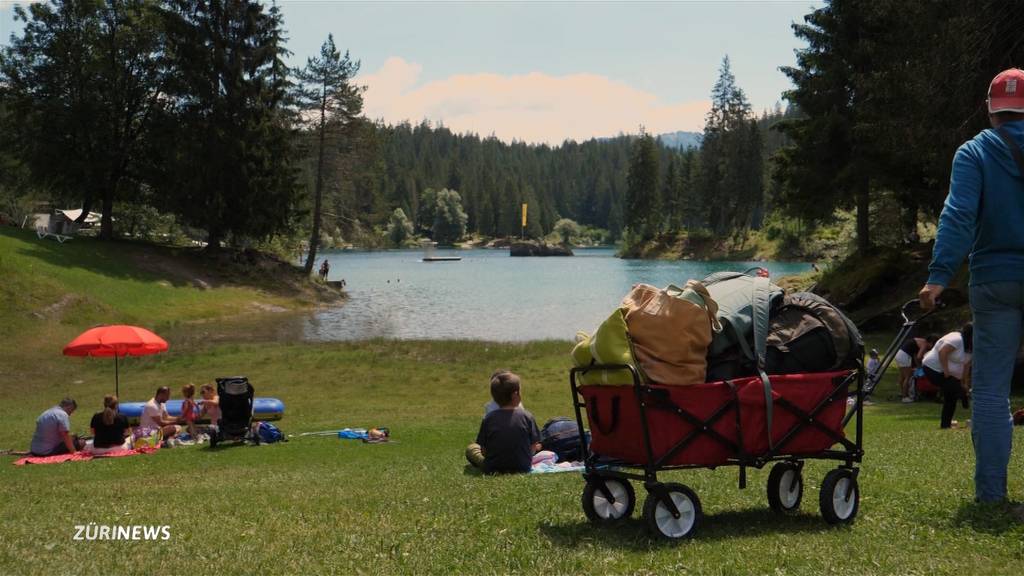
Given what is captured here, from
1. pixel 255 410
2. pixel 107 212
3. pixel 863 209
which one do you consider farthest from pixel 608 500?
pixel 107 212

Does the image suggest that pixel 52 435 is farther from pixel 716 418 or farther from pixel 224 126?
pixel 224 126

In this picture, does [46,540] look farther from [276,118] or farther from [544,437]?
[276,118]

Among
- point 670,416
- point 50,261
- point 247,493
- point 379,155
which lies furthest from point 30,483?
point 379,155

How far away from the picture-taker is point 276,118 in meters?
57.2

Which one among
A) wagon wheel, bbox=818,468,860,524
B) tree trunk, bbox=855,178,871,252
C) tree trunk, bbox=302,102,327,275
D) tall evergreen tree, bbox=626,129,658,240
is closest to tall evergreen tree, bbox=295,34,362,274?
tree trunk, bbox=302,102,327,275

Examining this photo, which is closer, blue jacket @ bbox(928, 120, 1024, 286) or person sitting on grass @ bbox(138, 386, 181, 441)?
blue jacket @ bbox(928, 120, 1024, 286)

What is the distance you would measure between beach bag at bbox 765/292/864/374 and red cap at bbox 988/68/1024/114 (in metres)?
1.91

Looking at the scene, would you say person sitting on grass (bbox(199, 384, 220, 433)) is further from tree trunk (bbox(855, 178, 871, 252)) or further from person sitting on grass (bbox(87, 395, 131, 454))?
tree trunk (bbox(855, 178, 871, 252))

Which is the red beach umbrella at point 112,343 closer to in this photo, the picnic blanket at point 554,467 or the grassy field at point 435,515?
the grassy field at point 435,515

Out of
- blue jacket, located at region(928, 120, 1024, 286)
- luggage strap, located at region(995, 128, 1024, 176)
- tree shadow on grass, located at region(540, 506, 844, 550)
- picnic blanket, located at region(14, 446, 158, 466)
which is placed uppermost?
luggage strap, located at region(995, 128, 1024, 176)

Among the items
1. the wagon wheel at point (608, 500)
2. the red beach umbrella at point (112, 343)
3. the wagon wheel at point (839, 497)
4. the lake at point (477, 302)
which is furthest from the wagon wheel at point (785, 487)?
the lake at point (477, 302)

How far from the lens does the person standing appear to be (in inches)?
235

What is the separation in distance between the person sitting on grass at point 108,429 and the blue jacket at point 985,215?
47.7 ft

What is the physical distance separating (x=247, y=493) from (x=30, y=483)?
14.9 feet
